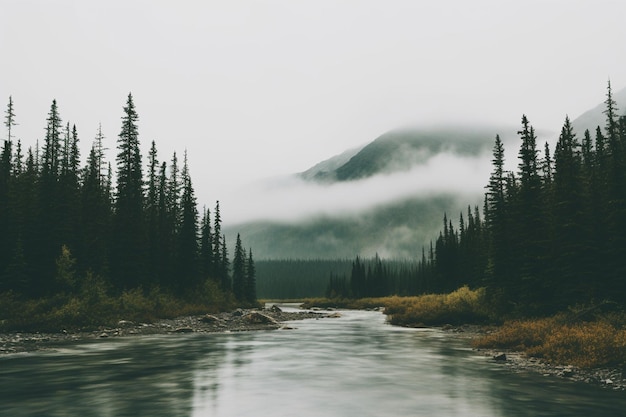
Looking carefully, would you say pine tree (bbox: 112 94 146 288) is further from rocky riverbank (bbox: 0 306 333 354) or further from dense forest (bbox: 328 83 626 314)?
dense forest (bbox: 328 83 626 314)

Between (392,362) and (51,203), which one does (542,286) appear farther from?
(51,203)

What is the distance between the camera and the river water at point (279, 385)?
13984 mm

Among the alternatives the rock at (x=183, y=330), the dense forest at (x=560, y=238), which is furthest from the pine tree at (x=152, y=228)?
the dense forest at (x=560, y=238)

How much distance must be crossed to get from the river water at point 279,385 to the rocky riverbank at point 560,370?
770mm

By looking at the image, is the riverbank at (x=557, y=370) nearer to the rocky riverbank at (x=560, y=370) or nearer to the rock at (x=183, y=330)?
the rocky riverbank at (x=560, y=370)

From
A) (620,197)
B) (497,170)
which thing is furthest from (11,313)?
(497,170)

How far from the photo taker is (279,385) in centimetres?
1836

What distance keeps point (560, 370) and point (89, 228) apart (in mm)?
48266

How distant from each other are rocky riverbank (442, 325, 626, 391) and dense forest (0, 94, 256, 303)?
114 ft

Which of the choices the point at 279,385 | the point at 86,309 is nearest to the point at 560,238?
the point at 279,385

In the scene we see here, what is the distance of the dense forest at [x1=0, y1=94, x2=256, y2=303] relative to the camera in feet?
147

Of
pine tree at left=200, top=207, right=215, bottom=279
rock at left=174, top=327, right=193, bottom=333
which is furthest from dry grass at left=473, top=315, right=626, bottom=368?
pine tree at left=200, top=207, right=215, bottom=279

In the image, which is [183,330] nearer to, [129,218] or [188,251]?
[129,218]

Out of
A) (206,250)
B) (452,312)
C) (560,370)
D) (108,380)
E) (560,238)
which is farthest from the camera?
(206,250)
